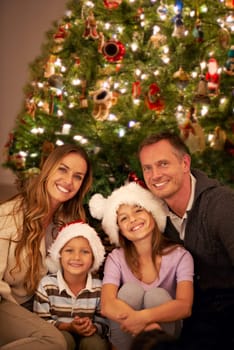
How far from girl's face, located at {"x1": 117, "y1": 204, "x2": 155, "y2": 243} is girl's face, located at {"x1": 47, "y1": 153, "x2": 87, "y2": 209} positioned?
272 mm

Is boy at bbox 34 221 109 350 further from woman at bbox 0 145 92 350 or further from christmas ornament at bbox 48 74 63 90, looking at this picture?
christmas ornament at bbox 48 74 63 90

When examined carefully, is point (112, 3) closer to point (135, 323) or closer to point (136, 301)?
point (136, 301)

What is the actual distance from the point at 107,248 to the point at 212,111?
4.09 feet

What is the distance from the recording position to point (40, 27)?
20.1 ft

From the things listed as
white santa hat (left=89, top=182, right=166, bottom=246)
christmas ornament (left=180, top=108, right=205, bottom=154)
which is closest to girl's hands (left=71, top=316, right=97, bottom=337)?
white santa hat (left=89, top=182, right=166, bottom=246)

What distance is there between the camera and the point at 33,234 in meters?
2.17

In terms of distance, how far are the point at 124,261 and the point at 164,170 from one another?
18.1 inches

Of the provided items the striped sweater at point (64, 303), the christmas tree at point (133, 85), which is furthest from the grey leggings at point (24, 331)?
the christmas tree at point (133, 85)

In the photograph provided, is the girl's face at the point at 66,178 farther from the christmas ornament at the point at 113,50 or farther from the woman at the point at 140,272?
the christmas ornament at the point at 113,50

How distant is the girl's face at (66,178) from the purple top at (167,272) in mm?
414

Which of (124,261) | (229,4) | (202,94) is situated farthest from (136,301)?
(229,4)

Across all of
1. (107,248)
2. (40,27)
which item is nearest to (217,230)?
(107,248)

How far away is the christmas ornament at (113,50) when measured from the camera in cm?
356

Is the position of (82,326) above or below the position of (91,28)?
below
